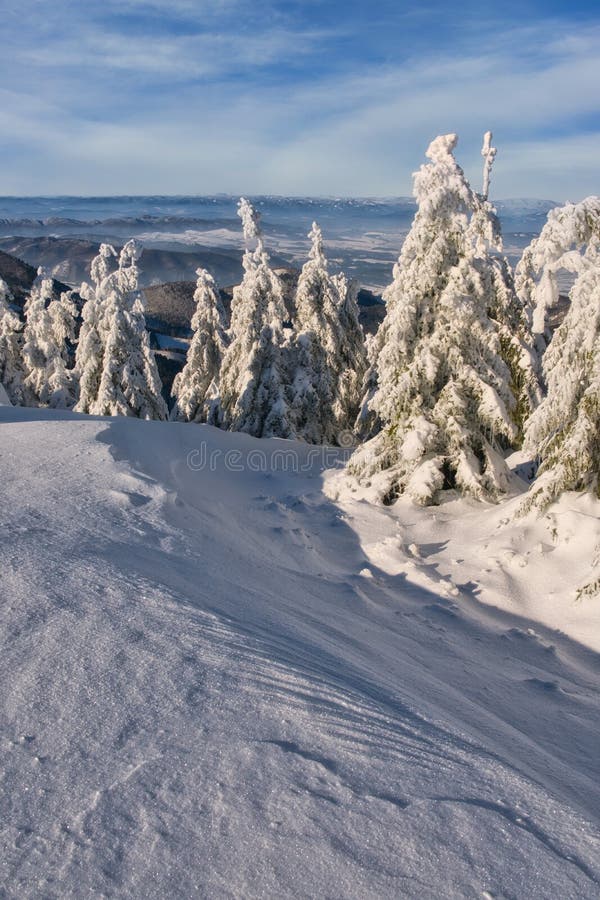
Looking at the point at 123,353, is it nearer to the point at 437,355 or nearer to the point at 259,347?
the point at 259,347

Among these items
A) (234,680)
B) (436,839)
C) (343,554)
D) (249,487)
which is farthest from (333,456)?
(436,839)

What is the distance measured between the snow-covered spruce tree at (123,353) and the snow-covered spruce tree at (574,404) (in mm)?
21433

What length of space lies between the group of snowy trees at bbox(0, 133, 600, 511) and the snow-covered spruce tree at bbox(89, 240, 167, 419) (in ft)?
0.26

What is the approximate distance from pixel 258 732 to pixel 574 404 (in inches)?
318

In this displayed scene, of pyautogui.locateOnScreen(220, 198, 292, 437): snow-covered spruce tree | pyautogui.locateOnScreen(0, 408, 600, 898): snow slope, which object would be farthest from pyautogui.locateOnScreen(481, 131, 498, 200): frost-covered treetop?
pyautogui.locateOnScreen(0, 408, 600, 898): snow slope

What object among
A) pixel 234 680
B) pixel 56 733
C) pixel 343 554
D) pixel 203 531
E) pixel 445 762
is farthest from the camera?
pixel 343 554

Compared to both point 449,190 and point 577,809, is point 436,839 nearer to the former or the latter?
point 577,809

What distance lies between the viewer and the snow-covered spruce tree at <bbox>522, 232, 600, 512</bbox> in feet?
29.3

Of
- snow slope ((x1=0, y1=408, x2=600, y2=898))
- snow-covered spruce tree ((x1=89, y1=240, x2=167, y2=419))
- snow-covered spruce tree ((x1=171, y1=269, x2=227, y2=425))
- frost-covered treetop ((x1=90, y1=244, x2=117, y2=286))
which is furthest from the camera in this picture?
snow-covered spruce tree ((x1=171, y1=269, x2=227, y2=425))

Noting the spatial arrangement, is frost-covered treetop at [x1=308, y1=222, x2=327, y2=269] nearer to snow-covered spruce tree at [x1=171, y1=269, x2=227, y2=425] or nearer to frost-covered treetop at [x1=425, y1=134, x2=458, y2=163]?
snow-covered spruce tree at [x1=171, y1=269, x2=227, y2=425]

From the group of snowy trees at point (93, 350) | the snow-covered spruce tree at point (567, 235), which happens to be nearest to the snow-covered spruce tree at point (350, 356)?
the group of snowy trees at point (93, 350)

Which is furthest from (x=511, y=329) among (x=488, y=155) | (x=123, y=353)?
(x=123, y=353)

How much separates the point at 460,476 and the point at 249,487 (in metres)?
4.70

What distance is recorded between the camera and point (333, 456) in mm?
18000
